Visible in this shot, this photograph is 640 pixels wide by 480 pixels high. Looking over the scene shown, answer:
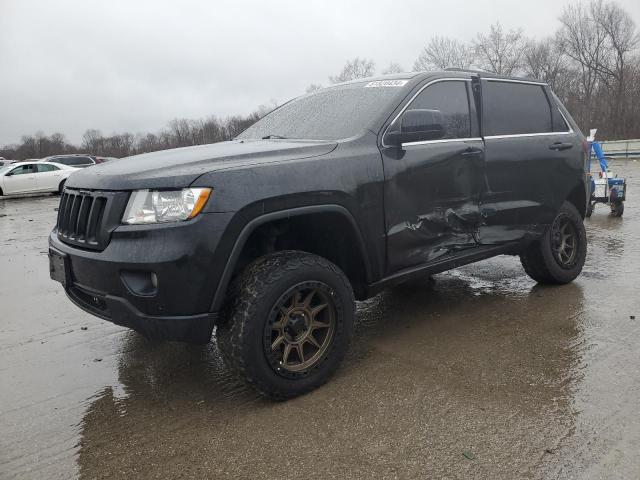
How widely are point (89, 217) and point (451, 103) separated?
2.70 metres

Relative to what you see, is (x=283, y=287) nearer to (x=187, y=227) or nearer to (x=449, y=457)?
(x=187, y=227)

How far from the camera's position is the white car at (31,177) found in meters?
20.8

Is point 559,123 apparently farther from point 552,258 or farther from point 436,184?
point 436,184

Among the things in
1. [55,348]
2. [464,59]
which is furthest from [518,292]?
[464,59]

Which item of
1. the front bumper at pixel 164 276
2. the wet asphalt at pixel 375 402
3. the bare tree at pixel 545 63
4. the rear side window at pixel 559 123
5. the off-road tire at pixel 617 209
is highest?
the bare tree at pixel 545 63

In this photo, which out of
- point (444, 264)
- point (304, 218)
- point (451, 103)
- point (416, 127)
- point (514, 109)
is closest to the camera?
point (304, 218)

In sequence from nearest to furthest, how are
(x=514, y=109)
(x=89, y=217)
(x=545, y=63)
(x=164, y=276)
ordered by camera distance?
(x=164, y=276), (x=89, y=217), (x=514, y=109), (x=545, y=63)

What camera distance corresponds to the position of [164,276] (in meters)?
2.64

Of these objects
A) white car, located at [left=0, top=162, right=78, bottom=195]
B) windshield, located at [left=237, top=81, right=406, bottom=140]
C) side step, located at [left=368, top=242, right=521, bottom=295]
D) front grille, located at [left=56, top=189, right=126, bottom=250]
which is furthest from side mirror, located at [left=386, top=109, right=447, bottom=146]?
white car, located at [left=0, top=162, right=78, bottom=195]

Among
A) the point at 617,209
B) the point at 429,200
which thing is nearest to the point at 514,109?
the point at 429,200

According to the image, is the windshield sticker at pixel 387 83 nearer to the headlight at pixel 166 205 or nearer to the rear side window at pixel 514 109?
the rear side window at pixel 514 109

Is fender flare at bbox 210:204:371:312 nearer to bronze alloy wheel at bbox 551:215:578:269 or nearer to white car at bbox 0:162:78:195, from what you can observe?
bronze alloy wheel at bbox 551:215:578:269

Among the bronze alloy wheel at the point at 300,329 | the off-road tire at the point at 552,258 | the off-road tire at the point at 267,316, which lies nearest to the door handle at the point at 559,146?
the off-road tire at the point at 552,258

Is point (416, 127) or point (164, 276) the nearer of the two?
point (164, 276)
